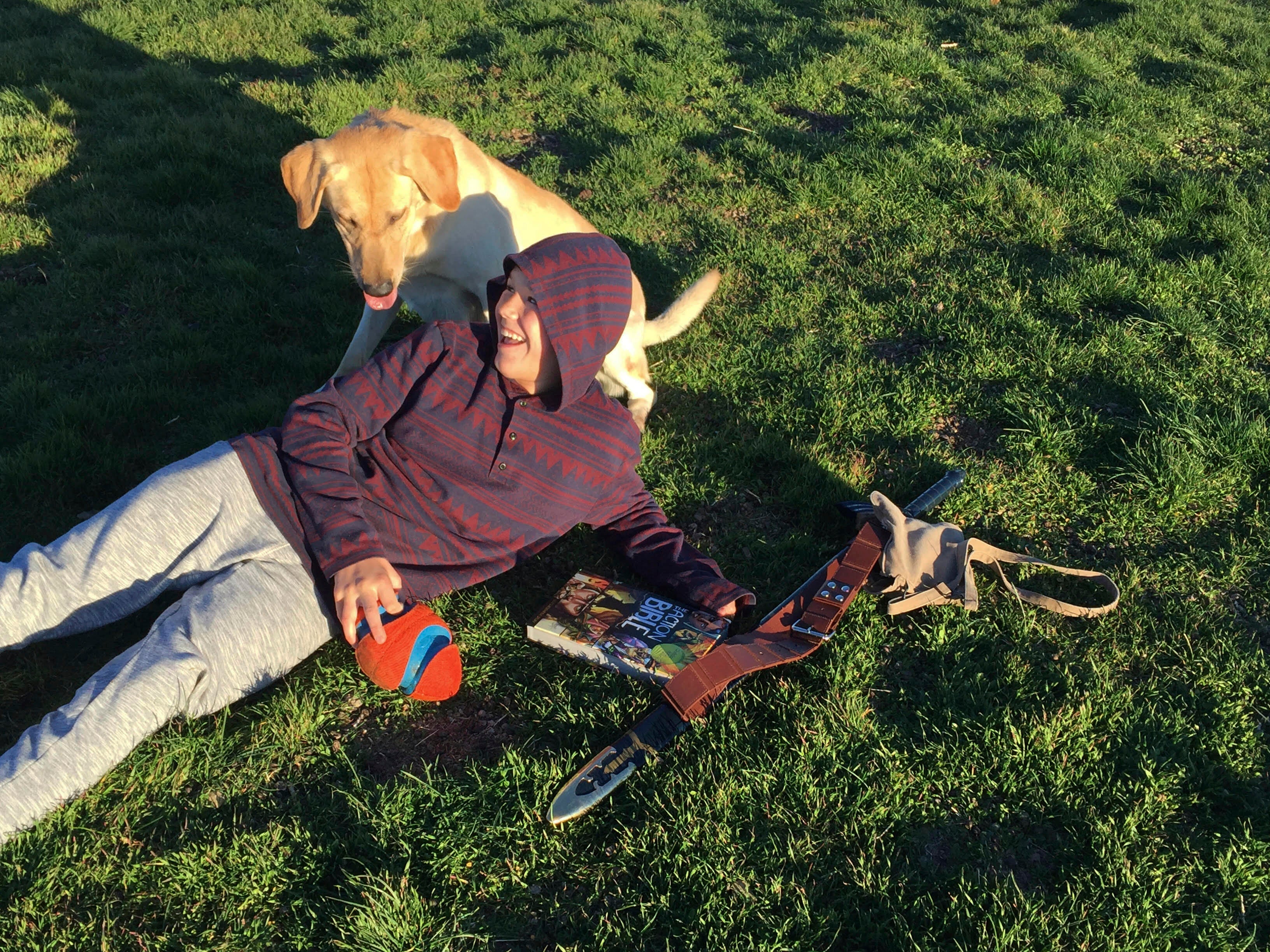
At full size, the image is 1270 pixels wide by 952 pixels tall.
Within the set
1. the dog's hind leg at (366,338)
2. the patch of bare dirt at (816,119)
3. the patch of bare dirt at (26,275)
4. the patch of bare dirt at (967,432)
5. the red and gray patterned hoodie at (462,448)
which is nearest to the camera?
the red and gray patterned hoodie at (462,448)

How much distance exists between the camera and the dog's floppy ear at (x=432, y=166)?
3.87m

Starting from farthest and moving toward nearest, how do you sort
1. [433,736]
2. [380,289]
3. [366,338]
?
1. [366,338]
2. [380,289]
3. [433,736]

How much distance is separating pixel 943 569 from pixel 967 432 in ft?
3.65

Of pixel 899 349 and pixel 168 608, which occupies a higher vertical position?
pixel 168 608

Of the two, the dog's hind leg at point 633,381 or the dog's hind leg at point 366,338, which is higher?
the dog's hind leg at point 366,338

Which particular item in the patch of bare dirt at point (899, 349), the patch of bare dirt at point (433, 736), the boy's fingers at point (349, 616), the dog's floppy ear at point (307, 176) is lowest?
the patch of bare dirt at point (433, 736)

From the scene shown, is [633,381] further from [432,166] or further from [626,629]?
[626,629]

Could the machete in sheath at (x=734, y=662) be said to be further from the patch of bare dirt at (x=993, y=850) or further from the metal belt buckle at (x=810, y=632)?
the patch of bare dirt at (x=993, y=850)

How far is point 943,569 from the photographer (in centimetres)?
323

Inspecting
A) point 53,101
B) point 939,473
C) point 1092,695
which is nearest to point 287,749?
point 1092,695

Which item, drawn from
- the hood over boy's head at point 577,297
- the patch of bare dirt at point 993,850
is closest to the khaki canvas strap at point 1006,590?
the patch of bare dirt at point 993,850

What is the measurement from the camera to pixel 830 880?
2322 mm

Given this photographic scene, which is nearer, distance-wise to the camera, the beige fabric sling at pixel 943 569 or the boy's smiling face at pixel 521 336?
the boy's smiling face at pixel 521 336

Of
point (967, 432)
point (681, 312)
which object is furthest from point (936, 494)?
point (681, 312)
